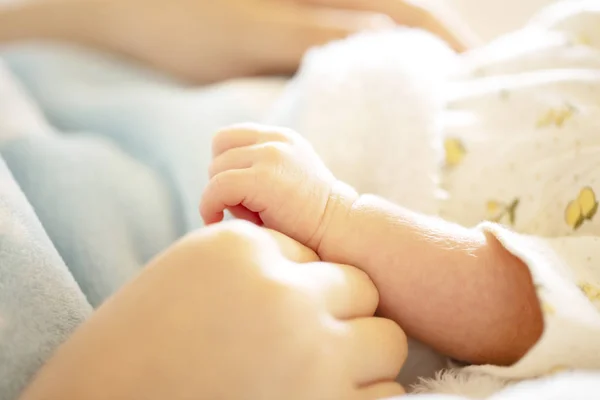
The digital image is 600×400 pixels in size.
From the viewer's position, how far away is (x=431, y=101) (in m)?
0.60

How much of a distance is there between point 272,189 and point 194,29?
450 mm

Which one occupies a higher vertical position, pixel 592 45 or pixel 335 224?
pixel 592 45

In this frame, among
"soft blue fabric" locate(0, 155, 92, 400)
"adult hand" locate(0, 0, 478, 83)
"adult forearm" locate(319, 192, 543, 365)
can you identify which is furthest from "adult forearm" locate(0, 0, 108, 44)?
"adult forearm" locate(319, 192, 543, 365)

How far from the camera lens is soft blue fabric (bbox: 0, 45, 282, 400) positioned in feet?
1.39

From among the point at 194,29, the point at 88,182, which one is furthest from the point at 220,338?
the point at 194,29

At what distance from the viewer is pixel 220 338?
35cm

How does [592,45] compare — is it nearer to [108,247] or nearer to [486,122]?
[486,122]

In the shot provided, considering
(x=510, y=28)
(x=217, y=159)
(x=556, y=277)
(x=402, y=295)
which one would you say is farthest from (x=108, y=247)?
(x=510, y=28)

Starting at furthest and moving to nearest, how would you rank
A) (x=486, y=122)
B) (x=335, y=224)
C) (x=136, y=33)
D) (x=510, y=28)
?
(x=510, y=28) → (x=136, y=33) → (x=486, y=122) → (x=335, y=224)

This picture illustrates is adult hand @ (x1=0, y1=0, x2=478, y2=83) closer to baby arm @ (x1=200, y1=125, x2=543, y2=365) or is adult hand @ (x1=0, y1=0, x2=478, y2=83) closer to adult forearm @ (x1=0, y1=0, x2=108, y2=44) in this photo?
adult forearm @ (x1=0, y1=0, x2=108, y2=44)

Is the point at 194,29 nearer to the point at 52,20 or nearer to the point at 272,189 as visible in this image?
the point at 52,20

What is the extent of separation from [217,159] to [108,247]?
0.14 meters

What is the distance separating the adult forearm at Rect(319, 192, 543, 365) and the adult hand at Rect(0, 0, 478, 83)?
0.44 metres

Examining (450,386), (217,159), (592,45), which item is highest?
(592,45)
